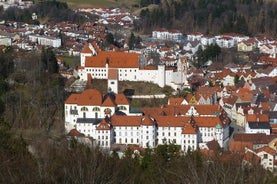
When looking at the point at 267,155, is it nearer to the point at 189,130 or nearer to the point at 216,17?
the point at 189,130

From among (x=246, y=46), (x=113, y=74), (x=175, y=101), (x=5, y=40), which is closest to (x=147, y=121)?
(x=175, y=101)

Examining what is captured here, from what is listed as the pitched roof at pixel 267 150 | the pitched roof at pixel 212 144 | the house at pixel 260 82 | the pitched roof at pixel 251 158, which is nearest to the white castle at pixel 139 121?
the pitched roof at pixel 212 144

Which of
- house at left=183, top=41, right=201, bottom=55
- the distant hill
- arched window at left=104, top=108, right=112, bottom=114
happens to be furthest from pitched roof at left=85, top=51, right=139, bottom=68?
the distant hill

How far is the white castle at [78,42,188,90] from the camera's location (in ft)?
77.2

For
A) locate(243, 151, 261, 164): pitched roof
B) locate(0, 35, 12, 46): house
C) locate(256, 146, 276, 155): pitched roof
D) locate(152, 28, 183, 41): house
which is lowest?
locate(152, 28, 183, 41): house

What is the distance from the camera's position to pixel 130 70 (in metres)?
23.7

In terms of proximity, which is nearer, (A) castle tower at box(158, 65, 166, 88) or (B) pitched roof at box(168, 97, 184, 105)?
(B) pitched roof at box(168, 97, 184, 105)

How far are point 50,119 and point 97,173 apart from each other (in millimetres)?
12163

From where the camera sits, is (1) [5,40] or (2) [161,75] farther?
(1) [5,40]

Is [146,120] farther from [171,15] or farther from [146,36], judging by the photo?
[171,15]

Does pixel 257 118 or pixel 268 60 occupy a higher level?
pixel 257 118

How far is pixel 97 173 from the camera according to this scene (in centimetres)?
850

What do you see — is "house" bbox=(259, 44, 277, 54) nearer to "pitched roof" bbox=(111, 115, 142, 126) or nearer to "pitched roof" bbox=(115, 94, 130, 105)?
"pitched roof" bbox=(115, 94, 130, 105)

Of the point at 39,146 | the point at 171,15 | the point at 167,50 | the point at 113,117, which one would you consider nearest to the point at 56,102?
the point at 113,117
